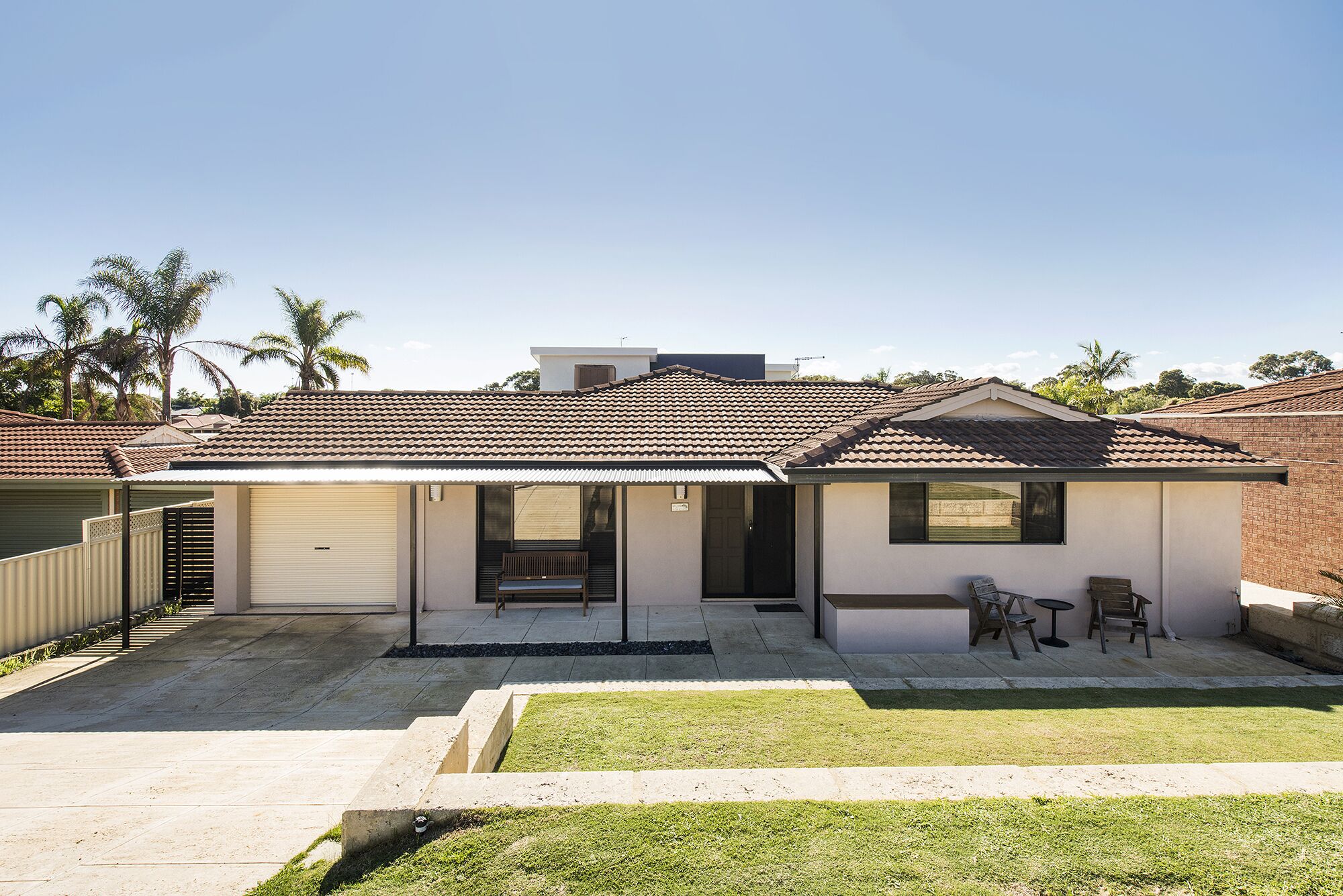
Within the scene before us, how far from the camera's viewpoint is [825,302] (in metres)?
24.0

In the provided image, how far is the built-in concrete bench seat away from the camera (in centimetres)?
845

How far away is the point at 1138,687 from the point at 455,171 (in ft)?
58.2

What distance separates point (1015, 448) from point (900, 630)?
3.54 meters

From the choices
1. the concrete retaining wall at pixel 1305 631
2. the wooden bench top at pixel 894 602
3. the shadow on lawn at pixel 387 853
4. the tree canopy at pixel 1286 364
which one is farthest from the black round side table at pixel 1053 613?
the tree canopy at pixel 1286 364

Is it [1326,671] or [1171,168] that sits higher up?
[1171,168]

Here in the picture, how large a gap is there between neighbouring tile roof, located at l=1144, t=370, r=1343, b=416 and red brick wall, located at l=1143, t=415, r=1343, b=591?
43 centimetres

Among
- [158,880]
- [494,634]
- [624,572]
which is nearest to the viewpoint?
[158,880]

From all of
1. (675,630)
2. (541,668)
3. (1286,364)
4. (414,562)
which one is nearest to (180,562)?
(414,562)

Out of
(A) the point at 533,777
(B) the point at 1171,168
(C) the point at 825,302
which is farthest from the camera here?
(C) the point at 825,302

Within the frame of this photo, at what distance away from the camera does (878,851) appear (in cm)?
330

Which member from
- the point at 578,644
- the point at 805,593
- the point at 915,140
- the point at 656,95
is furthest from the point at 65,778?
the point at 915,140

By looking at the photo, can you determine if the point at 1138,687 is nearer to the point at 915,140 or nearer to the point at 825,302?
the point at 915,140

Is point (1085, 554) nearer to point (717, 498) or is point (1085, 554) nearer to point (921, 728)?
point (921, 728)

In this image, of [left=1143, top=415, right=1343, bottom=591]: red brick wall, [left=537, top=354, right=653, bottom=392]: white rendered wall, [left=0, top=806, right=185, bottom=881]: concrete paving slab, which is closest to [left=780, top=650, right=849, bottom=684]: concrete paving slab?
[left=0, top=806, right=185, bottom=881]: concrete paving slab
